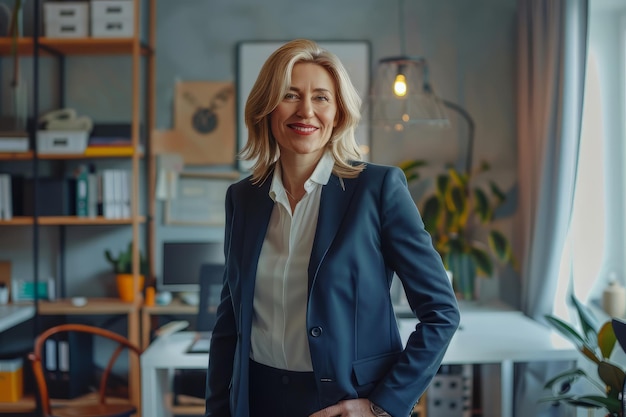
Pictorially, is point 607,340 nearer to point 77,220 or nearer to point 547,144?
point 547,144

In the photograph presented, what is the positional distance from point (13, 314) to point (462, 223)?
2279 millimetres

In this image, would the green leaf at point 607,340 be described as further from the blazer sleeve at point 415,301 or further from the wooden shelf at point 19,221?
the wooden shelf at point 19,221

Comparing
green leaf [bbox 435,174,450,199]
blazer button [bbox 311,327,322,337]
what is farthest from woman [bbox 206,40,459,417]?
green leaf [bbox 435,174,450,199]

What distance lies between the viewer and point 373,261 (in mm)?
1328

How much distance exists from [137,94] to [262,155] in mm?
2361

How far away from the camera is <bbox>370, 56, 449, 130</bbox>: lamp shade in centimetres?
353

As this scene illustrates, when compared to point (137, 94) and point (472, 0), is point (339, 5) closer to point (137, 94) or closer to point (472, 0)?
point (472, 0)

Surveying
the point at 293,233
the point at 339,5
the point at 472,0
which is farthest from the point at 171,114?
the point at 293,233

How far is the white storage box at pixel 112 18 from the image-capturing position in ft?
12.0

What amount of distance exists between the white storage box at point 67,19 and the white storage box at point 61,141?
0.51 metres

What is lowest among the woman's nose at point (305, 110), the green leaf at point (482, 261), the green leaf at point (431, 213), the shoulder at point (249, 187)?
the green leaf at point (482, 261)

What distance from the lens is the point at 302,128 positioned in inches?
53.7

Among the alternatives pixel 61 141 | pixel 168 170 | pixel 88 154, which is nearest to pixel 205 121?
pixel 168 170

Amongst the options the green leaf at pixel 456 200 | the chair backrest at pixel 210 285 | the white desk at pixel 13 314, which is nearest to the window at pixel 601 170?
the green leaf at pixel 456 200
